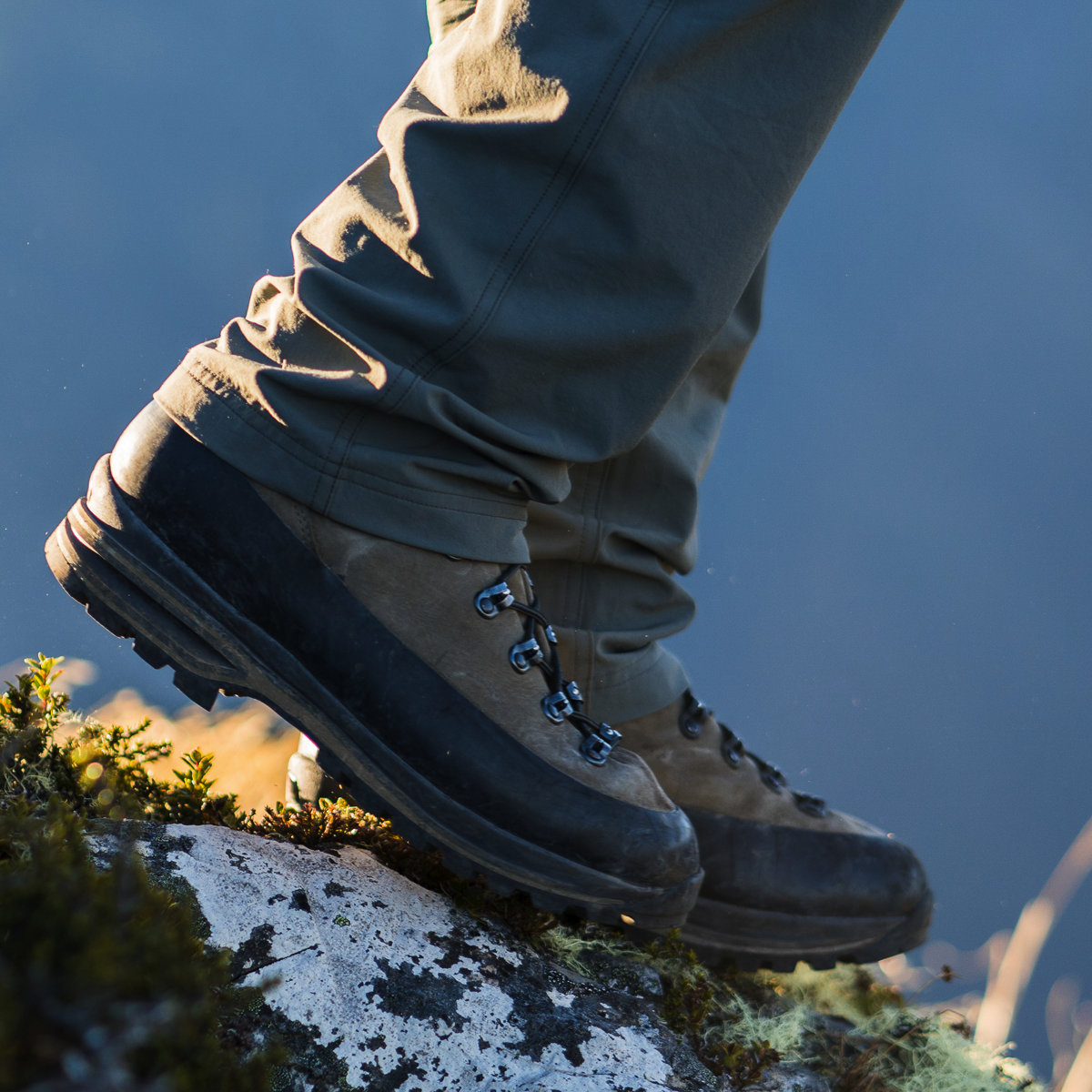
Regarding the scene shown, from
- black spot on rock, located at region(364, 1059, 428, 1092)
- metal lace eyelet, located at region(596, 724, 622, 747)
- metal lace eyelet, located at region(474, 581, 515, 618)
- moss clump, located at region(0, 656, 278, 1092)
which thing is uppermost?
metal lace eyelet, located at region(474, 581, 515, 618)

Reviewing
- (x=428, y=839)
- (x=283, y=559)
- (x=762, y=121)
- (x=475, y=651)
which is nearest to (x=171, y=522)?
(x=283, y=559)

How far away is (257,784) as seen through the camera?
6.75 ft

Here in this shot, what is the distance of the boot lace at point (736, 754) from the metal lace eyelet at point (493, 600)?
53 centimetres

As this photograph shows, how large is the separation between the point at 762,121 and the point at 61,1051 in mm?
1252

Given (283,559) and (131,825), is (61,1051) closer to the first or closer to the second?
(131,825)

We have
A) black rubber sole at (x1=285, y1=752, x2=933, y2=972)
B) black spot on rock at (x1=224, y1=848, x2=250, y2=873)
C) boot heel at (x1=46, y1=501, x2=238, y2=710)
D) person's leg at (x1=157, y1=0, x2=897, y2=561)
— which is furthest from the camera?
black rubber sole at (x1=285, y1=752, x2=933, y2=972)

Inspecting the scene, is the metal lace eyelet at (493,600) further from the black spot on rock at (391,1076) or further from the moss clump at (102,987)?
the moss clump at (102,987)

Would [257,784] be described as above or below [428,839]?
below

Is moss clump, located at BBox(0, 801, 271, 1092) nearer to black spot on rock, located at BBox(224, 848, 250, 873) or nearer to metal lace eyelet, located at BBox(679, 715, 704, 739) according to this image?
black spot on rock, located at BBox(224, 848, 250, 873)

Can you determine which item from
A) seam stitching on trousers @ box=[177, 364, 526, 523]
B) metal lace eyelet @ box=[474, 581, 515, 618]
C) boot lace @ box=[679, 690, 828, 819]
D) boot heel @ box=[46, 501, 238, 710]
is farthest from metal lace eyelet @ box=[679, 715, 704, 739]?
boot heel @ box=[46, 501, 238, 710]

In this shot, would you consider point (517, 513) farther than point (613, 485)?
No

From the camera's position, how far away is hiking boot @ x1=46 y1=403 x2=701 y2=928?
4.20ft

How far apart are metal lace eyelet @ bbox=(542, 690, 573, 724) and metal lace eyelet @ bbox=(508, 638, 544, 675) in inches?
2.1

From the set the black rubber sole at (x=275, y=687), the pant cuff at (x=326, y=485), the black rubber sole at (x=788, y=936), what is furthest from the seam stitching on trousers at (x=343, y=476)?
the black rubber sole at (x=788, y=936)
